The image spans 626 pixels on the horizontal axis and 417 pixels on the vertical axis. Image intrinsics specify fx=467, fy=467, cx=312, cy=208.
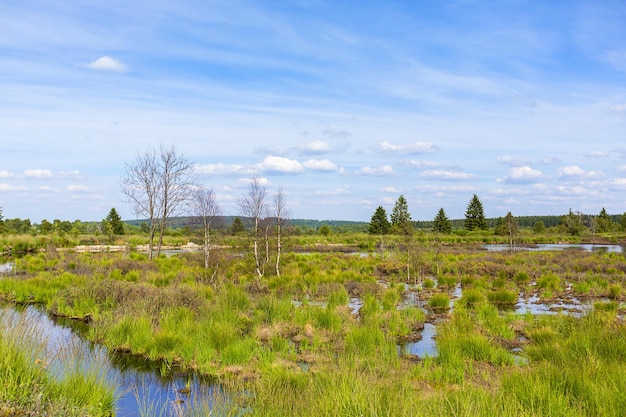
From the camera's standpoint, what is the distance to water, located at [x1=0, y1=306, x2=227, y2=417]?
713 centimetres

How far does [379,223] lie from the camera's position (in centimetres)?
7506

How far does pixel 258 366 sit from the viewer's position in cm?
911

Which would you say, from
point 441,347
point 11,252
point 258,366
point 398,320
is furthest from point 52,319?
point 11,252

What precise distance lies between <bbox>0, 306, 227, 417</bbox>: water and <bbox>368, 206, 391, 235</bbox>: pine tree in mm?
65810

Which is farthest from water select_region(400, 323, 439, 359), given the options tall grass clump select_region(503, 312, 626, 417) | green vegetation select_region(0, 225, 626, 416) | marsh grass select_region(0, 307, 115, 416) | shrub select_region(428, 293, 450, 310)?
marsh grass select_region(0, 307, 115, 416)

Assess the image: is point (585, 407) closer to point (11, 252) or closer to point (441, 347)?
point (441, 347)

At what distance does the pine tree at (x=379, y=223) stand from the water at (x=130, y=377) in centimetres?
6581

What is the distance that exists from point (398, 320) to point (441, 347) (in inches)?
128

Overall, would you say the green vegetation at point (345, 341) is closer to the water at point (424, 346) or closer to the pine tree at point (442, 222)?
the water at point (424, 346)

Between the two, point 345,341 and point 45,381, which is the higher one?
point 45,381

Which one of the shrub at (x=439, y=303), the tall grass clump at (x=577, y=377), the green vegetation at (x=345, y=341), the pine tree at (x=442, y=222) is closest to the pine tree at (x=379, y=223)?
the pine tree at (x=442, y=222)

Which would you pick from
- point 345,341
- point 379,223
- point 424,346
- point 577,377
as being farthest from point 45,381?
point 379,223

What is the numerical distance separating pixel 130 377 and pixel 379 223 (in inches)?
2655

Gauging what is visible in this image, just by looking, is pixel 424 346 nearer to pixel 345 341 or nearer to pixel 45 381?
pixel 345 341
